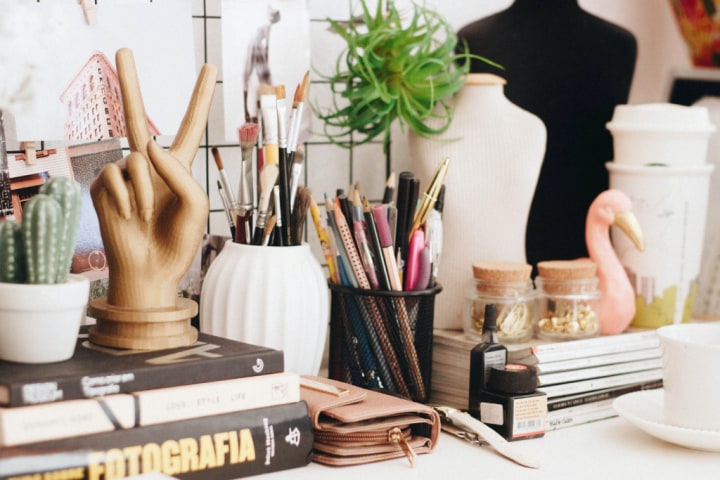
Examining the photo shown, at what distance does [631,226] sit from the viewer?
1.06m

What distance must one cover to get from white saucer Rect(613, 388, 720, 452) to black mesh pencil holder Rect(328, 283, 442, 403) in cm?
18

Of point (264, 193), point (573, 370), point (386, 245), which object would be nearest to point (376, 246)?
point (386, 245)

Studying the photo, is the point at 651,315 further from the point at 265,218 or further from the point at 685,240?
the point at 265,218

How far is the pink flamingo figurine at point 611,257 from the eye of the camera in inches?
41.6

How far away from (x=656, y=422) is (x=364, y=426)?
0.27 meters

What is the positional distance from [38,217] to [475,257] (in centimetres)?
51

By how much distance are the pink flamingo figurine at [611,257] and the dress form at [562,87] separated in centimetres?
12

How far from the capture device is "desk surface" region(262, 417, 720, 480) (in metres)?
0.76

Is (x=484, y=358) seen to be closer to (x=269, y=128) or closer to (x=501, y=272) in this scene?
(x=501, y=272)

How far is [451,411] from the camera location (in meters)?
0.87

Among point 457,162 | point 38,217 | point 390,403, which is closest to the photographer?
point 38,217

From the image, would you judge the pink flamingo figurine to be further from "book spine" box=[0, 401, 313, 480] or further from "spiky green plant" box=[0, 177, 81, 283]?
"spiky green plant" box=[0, 177, 81, 283]

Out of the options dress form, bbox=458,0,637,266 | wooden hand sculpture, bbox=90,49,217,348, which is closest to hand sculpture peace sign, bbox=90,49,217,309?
wooden hand sculpture, bbox=90,49,217,348

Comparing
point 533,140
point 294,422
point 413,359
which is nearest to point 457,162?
point 533,140
